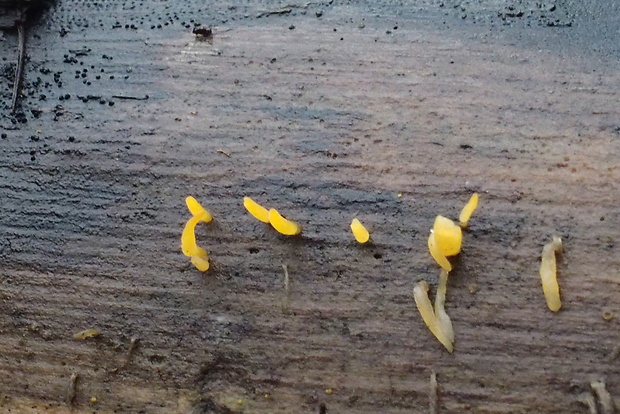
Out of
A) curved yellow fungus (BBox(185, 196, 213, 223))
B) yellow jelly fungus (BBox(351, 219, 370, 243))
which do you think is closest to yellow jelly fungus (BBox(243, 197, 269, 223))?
curved yellow fungus (BBox(185, 196, 213, 223))

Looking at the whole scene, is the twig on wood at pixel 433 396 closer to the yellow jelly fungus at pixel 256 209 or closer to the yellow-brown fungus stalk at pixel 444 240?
the yellow-brown fungus stalk at pixel 444 240

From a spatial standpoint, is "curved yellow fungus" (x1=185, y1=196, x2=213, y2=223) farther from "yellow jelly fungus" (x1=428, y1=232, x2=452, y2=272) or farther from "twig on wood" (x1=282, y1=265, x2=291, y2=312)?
"yellow jelly fungus" (x1=428, y1=232, x2=452, y2=272)

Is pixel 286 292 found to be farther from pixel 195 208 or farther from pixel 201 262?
pixel 195 208

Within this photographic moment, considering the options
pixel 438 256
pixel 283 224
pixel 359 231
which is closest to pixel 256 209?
pixel 283 224

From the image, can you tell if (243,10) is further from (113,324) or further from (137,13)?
(113,324)

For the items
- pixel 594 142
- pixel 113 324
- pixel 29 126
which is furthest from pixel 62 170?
pixel 594 142
